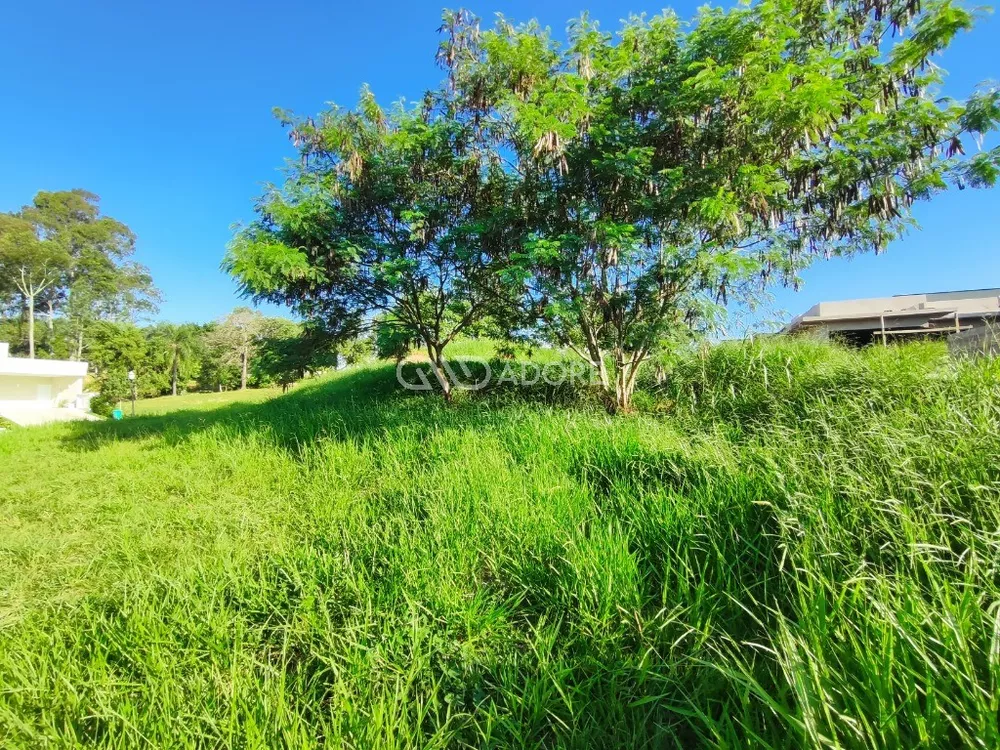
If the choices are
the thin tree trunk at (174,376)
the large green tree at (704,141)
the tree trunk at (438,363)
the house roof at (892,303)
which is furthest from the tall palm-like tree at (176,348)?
the house roof at (892,303)

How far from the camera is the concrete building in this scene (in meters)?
12.7

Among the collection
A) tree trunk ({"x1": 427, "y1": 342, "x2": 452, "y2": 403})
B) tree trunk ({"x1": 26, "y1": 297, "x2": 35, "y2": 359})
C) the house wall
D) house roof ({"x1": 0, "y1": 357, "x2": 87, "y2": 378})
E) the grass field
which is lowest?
the grass field

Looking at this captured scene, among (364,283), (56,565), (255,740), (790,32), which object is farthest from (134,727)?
(790,32)

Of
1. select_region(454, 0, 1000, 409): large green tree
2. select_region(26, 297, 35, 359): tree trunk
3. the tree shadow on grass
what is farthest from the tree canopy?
select_region(454, 0, 1000, 409): large green tree

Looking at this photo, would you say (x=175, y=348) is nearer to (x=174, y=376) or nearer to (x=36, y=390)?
(x=174, y=376)

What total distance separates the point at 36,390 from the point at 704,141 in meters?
36.7

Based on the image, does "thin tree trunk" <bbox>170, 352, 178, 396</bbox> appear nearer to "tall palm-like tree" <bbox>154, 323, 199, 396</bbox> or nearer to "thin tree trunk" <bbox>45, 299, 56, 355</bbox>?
"tall palm-like tree" <bbox>154, 323, 199, 396</bbox>

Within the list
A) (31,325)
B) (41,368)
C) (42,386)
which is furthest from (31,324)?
(41,368)

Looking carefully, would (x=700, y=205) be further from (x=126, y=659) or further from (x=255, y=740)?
(x=126, y=659)

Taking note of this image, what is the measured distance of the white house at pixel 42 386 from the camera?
22031mm

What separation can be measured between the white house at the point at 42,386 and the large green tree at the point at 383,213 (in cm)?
2383

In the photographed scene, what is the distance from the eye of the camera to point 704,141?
504 centimetres

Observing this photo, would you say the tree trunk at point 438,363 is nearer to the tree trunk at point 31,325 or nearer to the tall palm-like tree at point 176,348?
the tall palm-like tree at point 176,348

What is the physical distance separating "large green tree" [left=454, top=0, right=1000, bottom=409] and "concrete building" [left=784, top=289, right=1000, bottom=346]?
6503mm
